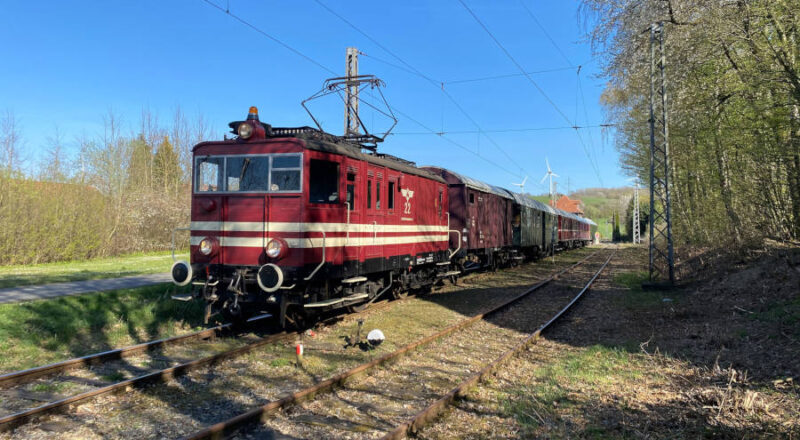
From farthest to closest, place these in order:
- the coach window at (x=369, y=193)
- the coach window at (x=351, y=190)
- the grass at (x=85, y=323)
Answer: the coach window at (x=369, y=193) → the coach window at (x=351, y=190) → the grass at (x=85, y=323)

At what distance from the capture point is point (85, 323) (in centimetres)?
862

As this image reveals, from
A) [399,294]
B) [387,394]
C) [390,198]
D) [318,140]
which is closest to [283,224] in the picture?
[318,140]

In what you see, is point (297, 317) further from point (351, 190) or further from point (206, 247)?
point (351, 190)

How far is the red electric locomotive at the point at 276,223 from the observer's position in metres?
7.80

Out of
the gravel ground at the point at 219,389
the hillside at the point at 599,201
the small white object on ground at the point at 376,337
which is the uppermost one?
the hillside at the point at 599,201

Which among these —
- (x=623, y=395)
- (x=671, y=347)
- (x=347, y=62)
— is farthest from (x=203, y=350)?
(x=347, y=62)

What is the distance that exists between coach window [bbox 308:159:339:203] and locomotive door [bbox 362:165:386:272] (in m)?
1.17

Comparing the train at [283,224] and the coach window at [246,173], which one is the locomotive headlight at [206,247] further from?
the coach window at [246,173]

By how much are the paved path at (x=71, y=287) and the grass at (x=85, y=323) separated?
844 mm

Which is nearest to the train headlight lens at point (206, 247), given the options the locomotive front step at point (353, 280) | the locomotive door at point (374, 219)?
the locomotive front step at point (353, 280)

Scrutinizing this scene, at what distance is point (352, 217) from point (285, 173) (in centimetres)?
170

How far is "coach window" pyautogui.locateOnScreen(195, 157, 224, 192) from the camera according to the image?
8398 millimetres

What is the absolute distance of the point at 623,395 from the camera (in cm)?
553

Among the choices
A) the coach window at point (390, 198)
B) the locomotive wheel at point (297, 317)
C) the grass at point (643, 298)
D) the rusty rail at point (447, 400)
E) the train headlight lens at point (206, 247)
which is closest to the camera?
the rusty rail at point (447, 400)
